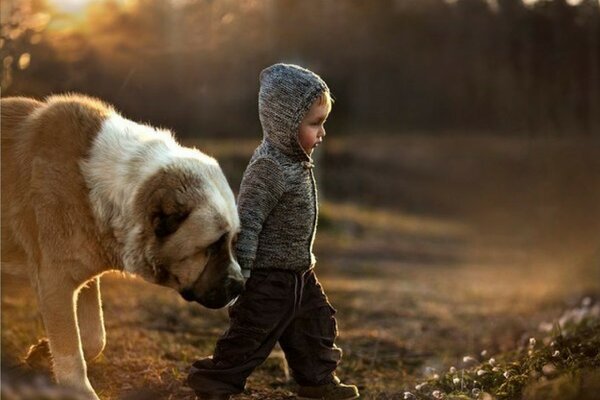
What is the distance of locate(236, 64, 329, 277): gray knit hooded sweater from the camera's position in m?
4.81

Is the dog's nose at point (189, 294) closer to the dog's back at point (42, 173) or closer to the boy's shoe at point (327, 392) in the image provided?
the dog's back at point (42, 173)

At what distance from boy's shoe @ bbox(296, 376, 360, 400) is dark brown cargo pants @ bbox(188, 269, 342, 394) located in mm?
63

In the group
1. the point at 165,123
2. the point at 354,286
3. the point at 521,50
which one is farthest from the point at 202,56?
the point at 521,50

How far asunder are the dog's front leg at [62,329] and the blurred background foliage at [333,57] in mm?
3259

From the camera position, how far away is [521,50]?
16938mm

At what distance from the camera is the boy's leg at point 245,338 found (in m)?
4.86

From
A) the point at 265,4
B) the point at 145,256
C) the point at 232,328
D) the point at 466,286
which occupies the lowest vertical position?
the point at 466,286

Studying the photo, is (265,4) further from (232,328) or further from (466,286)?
(232,328)

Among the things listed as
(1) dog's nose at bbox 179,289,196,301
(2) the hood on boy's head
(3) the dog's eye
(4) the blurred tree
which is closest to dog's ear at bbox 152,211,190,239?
(3) the dog's eye

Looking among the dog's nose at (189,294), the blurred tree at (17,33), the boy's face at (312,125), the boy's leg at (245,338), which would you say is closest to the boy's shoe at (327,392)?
the boy's leg at (245,338)

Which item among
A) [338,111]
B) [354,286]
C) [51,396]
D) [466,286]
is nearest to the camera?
[51,396]

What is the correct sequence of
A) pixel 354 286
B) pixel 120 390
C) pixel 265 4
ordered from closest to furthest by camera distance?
1. pixel 120 390
2. pixel 354 286
3. pixel 265 4

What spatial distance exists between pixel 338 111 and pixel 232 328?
14.9 metres

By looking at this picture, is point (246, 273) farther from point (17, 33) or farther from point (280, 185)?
point (17, 33)
